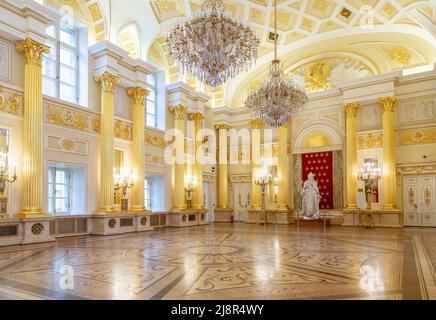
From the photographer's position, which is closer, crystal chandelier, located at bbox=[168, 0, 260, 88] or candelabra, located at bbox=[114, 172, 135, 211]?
crystal chandelier, located at bbox=[168, 0, 260, 88]

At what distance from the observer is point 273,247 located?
7215 mm

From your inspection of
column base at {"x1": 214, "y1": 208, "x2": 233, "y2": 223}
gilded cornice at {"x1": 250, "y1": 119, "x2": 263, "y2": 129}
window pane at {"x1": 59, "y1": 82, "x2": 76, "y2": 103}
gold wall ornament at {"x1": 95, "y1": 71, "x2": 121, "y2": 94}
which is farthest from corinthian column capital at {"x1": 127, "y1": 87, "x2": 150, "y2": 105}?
column base at {"x1": 214, "y1": 208, "x2": 233, "y2": 223}

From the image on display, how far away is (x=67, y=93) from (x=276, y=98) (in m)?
5.80

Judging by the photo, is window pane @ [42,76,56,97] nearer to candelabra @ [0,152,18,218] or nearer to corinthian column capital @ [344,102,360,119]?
candelabra @ [0,152,18,218]

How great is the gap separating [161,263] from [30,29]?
641cm

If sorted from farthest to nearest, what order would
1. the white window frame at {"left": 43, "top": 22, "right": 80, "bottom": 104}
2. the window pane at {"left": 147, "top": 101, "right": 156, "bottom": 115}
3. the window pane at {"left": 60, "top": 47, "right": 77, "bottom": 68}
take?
1. the window pane at {"left": 147, "top": 101, "right": 156, "bottom": 115}
2. the window pane at {"left": 60, "top": 47, "right": 77, "bottom": 68}
3. the white window frame at {"left": 43, "top": 22, "right": 80, "bottom": 104}

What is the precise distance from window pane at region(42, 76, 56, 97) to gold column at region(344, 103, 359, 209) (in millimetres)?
9910

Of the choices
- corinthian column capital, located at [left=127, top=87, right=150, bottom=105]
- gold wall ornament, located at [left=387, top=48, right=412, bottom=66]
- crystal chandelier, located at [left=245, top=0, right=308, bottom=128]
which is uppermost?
gold wall ornament, located at [left=387, top=48, right=412, bottom=66]

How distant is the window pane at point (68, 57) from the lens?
10148mm

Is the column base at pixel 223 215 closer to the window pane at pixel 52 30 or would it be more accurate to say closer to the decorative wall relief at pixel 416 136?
the decorative wall relief at pixel 416 136

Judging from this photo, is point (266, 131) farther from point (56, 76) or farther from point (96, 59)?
point (56, 76)

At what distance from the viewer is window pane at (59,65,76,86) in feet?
33.0

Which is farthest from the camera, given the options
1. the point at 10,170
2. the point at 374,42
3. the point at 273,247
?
the point at 374,42

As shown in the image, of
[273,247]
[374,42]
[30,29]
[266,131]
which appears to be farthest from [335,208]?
[30,29]
